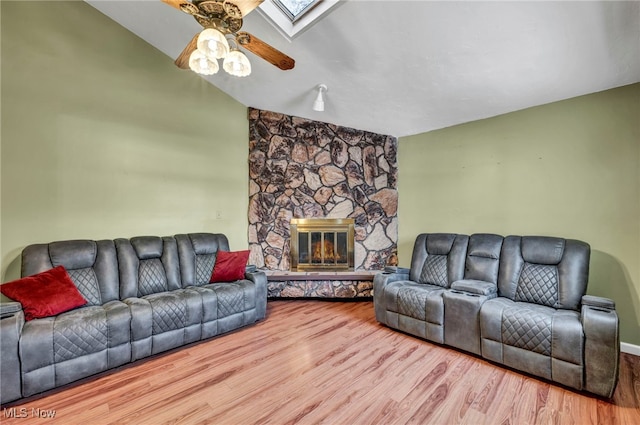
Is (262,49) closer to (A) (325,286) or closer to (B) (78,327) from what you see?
(B) (78,327)

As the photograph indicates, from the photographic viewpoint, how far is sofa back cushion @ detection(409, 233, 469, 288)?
10.5ft

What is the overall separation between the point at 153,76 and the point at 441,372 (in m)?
4.43

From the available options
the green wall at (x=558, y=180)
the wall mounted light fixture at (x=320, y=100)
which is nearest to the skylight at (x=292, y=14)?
the wall mounted light fixture at (x=320, y=100)

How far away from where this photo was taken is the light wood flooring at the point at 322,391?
1.74m

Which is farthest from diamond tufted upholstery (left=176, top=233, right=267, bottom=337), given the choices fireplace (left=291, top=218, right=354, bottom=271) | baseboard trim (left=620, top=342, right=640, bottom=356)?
baseboard trim (left=620, top=342, right=640, bottom=356)

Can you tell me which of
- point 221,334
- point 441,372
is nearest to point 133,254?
point 221,334

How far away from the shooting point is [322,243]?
13.9 feet

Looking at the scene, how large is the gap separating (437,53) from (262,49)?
4.95 ft

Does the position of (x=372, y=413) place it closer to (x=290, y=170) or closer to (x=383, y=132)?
(x=290, y=170)

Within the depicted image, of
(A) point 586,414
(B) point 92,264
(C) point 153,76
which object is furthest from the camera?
(C) point 153,76

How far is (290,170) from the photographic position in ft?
13.9

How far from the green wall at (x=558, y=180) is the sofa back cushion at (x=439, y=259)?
0.45 metres

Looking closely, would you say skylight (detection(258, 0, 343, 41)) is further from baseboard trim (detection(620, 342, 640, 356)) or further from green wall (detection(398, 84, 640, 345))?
baseboard trim (detection(620, 342, 640, 356))

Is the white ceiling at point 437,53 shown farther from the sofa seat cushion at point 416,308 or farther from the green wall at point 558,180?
the sofa seat cushion at point 416,308
